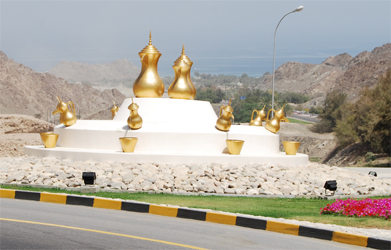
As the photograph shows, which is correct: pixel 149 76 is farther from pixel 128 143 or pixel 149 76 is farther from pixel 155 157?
pixel 155 157

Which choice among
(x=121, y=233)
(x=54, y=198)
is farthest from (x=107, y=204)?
(x=121, y=233)

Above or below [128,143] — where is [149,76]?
above

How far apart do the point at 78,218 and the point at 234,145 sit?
7683mm

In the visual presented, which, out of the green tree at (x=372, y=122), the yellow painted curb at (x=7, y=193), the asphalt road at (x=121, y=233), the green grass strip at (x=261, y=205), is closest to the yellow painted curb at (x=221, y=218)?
the asphalt road at (x=121, y=233)

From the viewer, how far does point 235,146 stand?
15.5 metres

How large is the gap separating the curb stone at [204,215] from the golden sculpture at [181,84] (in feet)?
27.2

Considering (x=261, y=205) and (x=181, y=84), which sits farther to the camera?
(x=181, y=84)

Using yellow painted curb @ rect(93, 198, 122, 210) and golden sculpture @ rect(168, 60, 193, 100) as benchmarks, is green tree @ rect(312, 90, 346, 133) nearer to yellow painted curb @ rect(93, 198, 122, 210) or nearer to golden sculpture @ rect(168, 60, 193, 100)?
golden sculpture @ rect(168, 60, 193, 100)

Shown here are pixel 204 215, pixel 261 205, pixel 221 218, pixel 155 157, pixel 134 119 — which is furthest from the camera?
pixel 134 119

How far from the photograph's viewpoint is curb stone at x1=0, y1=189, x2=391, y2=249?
7.53 m

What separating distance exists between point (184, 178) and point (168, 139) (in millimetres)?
2744

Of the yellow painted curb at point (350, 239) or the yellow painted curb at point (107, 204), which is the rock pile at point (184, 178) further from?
the yellow painted curb at point (350, 239)

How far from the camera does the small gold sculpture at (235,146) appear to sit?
610 inches

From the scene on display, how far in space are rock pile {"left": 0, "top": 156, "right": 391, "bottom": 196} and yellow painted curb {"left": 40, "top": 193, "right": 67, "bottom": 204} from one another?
1.81m
